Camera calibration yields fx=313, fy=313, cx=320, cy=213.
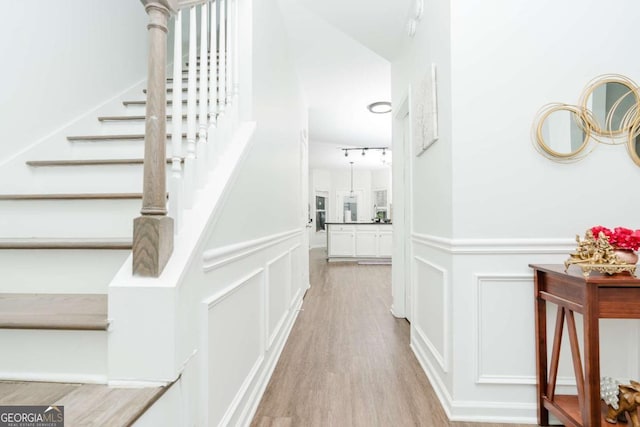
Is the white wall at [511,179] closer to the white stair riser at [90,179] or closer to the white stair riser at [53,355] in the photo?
the white stair riser at [53,355]

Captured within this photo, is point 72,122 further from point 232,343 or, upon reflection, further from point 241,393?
point 241,393

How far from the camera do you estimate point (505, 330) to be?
157cm

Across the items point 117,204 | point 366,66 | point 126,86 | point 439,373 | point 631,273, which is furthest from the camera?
point 366,66

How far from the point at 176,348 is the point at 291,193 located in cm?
239

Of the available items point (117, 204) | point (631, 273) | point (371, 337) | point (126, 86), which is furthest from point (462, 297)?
point (126, 86)

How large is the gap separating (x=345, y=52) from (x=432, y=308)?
2.63 m

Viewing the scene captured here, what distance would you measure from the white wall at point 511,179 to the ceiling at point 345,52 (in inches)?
45.6

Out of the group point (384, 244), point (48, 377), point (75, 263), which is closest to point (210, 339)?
point (48, 377)

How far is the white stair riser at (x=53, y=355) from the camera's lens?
2.99 feet

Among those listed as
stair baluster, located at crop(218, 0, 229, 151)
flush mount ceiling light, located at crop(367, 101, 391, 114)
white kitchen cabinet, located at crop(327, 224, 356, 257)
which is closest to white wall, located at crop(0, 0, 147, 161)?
stair baluster, located at crop(218, 0, 229, 151)

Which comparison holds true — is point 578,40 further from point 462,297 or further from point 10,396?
point 10,396

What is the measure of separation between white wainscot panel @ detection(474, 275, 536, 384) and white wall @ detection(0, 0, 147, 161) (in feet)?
8.18

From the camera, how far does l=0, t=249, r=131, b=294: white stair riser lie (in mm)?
1147

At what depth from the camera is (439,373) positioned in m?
1.78
